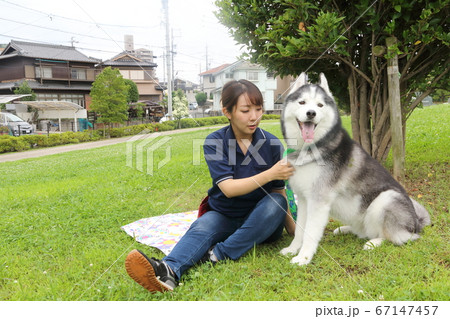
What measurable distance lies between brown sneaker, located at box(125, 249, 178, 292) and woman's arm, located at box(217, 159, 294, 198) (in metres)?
0.77

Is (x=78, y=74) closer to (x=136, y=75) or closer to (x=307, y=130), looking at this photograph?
(x=136, y=75)

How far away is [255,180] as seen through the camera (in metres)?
2.57

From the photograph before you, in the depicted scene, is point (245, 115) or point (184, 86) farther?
point (184, 86)

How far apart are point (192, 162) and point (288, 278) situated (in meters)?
5.85

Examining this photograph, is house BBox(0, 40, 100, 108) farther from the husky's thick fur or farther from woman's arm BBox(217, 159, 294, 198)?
the husky's thick fur

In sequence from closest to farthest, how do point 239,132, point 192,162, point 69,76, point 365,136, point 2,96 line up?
1. point 239,132
2. point 365,136
3. point 192,162
4. point 2,96
5. point 69,76

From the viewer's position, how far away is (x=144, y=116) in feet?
68.7

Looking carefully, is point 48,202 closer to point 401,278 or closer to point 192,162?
point 192,162

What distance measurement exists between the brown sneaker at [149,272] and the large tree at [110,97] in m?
19.5

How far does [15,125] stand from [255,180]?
24.2m

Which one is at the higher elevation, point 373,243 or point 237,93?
point 237,93

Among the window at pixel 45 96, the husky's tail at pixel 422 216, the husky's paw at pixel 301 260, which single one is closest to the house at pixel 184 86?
the husky's paw at pixel 301 260

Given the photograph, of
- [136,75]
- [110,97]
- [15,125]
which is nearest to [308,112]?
[110,97]

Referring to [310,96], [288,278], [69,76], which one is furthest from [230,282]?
[69,76]
